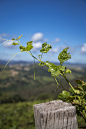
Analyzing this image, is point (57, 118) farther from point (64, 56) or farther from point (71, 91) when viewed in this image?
point (64, 56)

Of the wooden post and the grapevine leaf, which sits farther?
the grapevine leaf

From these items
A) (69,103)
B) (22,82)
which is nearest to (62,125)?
(69,103)

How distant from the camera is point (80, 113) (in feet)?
4.62

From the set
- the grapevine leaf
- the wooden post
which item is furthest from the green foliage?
the wooden post

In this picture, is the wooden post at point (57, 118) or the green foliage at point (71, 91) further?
the green foliage at point (71, 91)

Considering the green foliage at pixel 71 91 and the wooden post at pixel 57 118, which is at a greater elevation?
the green foliage at pixel 71 91

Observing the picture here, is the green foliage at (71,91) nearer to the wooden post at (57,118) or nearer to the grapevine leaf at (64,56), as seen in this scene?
the grapevine leaf at (64,56)

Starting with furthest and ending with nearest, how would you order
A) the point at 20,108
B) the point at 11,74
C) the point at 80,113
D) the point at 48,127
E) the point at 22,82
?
the point at 11,74
the point at 22,82
the point at 20,108
the point at 80,113
the point at 48,127

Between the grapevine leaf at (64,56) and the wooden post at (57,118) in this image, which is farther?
the grapevine leaf at (64,56)

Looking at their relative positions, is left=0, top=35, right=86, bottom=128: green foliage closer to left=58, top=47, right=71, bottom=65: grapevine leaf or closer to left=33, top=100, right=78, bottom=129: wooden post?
left=58, top=47, right=71, bottom=65: grapevine leaf

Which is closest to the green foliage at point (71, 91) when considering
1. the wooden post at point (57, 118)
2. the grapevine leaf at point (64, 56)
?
the grapevine leaf at point (64, 56)

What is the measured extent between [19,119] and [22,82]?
75211mm

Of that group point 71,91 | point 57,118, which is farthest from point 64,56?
point 57,118

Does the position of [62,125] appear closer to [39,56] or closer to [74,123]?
[74,123]
